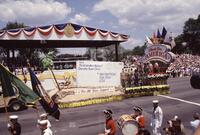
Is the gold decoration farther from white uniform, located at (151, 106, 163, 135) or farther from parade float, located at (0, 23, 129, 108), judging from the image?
white uniform, located at (151, 106, 163, 135)

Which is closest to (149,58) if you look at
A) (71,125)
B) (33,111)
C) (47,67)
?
(47,67)

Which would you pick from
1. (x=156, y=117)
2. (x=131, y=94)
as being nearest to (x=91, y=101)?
(x=131, y=94)

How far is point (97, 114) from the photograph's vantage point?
70.0 ft

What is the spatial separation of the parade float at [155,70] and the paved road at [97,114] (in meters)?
0.79

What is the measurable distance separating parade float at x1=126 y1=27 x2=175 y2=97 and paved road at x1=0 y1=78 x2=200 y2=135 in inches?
31.0

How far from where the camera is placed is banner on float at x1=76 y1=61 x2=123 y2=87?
25.4m

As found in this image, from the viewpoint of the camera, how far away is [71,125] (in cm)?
1880

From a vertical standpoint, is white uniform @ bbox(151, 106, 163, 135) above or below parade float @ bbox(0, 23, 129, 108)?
below

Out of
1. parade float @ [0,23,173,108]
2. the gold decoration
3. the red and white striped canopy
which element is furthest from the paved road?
the gold decoration

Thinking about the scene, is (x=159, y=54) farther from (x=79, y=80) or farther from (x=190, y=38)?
(x=190, y=38)

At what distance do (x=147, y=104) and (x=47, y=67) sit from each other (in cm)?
679

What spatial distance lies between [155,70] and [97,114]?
9564 millimetres

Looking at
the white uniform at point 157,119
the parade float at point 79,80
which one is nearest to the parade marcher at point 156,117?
the white uniform at point 157,119

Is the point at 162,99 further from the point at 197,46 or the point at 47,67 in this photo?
the point at 197,46
